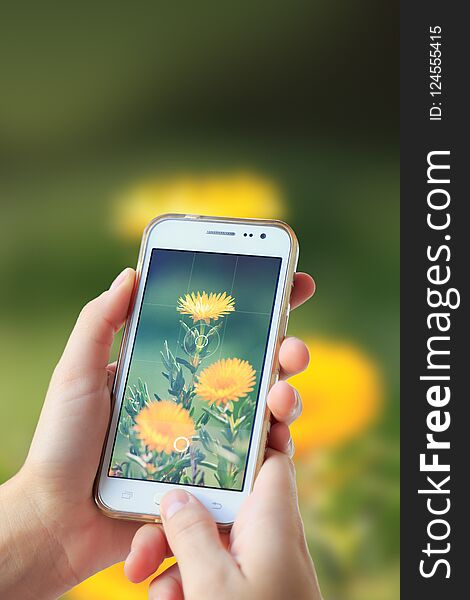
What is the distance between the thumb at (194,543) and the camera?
0.46 m

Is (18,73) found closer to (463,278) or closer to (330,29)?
(330,29)

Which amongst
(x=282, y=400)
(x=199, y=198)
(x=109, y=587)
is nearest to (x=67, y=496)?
(x=282, y=400)

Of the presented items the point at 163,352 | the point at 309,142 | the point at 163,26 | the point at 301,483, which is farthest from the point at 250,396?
the point at 163,26

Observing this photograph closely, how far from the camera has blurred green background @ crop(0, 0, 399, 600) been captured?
0.98m

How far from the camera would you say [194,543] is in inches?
19.1

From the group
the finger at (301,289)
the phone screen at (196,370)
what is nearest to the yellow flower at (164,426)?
the phone screen at (196,370)

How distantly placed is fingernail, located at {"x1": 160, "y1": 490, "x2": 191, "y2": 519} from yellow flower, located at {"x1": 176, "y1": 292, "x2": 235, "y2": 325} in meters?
0.14

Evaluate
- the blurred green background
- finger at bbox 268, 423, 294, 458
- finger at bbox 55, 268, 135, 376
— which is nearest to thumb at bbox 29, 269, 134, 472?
finger at bbox 55, 268, 135, 376

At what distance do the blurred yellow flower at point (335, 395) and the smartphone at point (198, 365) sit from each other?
0.39 m

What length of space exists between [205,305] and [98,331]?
9 cm

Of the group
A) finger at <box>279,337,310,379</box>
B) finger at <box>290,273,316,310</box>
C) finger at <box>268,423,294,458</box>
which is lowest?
finger at <box>268,423,294,458</box>

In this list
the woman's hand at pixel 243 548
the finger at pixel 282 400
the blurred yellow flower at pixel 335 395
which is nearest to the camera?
the woman's hand at pixel 243 548

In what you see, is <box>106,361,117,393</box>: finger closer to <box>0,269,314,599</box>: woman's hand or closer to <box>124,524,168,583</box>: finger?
<box>0,269,314,599</box>: woman's hand

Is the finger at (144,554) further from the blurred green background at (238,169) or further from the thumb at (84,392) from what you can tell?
the blurred green background at (238,169)
